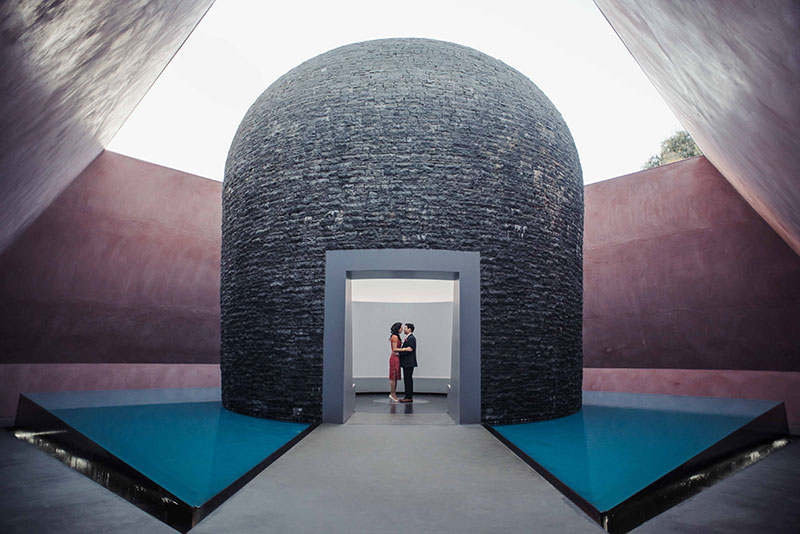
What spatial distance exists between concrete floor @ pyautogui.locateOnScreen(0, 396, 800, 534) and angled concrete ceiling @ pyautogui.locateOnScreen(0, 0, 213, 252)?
291 centimetres

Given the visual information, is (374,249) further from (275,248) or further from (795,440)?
(795,440)

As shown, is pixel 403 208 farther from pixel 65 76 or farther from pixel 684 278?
pixel 684 278

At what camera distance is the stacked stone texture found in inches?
270

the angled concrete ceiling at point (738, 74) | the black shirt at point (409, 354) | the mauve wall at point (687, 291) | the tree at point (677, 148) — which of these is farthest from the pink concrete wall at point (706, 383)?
the tree at point (677, 148)

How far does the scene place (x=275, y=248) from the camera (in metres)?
7.25

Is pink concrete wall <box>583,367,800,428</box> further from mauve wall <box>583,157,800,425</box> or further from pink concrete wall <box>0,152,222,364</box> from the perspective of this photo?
pink concrete wall <box>0,152,222,364</box>

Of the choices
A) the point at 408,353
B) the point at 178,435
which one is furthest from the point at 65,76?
the point at 408,353

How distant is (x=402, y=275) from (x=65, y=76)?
4260 millimetres

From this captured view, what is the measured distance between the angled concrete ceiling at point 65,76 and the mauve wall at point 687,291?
29.1 feet

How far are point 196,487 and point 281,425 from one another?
2991mm

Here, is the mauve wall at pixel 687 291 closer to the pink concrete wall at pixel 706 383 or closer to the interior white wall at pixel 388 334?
the pink concrete wall at pixel 706 383

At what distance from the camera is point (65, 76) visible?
4.41m

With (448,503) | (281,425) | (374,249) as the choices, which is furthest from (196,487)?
(374,249)

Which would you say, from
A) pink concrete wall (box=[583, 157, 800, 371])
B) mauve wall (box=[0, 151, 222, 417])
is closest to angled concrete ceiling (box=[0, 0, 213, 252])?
mauve wall (box=[0, 151, 222, 417])
